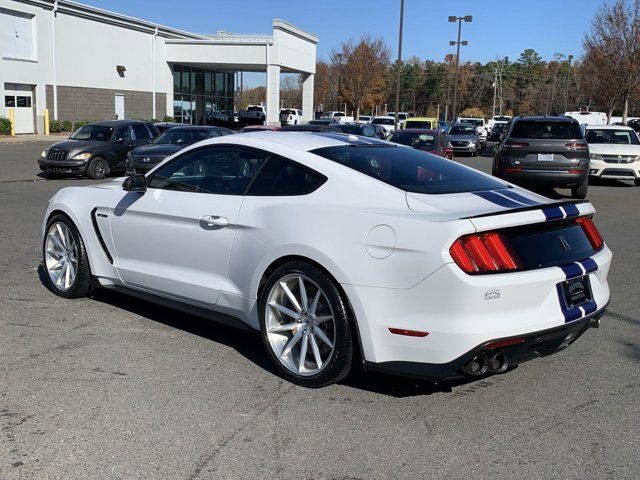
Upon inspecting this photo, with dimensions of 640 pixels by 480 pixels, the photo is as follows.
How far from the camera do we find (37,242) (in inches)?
339

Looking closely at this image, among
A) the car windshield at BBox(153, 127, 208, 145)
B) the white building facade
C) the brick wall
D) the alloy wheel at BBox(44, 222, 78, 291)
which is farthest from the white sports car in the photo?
the brick wall

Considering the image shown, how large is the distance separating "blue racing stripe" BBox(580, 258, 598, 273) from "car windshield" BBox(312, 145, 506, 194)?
83 centimetres

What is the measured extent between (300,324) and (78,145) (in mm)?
15088

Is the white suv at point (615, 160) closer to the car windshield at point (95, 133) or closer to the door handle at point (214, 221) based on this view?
the car windshield at point (95, 133)

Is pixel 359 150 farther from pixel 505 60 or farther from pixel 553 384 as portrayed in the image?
pixel 505 60

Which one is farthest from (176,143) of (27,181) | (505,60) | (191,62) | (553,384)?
(505,60)

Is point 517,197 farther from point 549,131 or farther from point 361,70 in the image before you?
point 361,70

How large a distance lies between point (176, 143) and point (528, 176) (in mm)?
8827

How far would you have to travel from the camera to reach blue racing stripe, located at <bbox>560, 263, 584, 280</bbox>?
380 centimetres

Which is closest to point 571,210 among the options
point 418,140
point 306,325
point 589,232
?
point 589,232

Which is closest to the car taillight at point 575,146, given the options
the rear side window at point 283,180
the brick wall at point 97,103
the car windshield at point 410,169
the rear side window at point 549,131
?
the rear side window at point 549,131

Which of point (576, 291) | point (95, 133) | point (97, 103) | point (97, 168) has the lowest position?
point (97, 168)

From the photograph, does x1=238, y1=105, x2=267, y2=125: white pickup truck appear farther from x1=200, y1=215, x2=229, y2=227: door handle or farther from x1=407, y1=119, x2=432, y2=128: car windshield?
x1=200, y1=215, x2=229, y2=227: door handle

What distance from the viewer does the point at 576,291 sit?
12.9ft
